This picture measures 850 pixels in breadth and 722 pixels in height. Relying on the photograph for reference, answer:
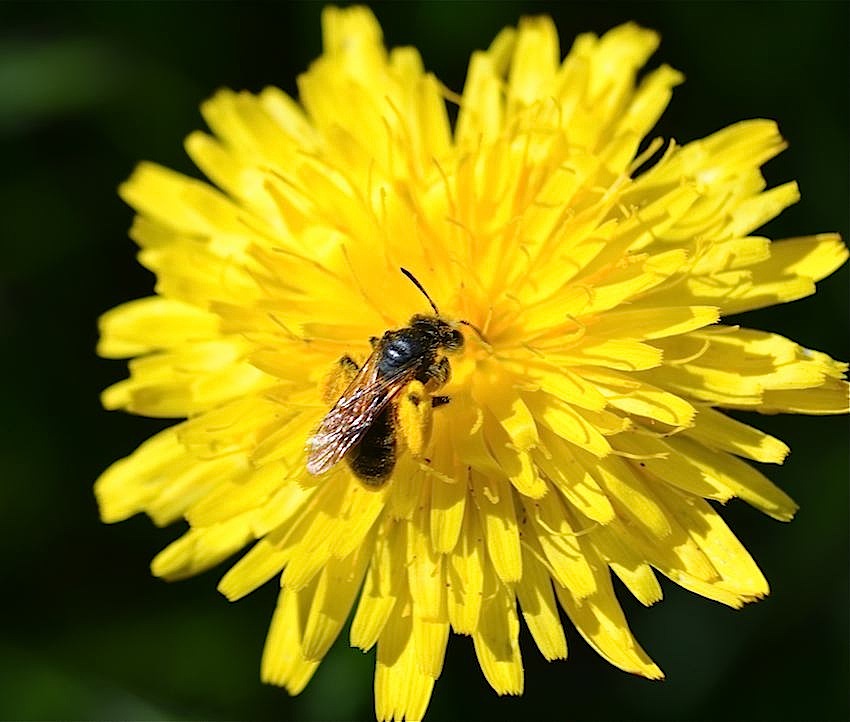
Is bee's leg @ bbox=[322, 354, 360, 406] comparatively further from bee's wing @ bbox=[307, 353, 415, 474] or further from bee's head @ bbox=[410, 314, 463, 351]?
bee's head @ bbox=[410, 314, 463, 351]

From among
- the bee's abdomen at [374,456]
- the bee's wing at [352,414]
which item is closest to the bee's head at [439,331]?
the bee's wing at [352,414]

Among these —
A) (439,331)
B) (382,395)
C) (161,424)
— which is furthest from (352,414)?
(161,424)

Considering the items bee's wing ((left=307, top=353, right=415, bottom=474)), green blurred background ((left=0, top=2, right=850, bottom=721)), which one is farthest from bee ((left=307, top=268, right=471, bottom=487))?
green blurred background ((left=0, top=2, right=850, bottom=721))

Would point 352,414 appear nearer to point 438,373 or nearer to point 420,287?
point 438,373

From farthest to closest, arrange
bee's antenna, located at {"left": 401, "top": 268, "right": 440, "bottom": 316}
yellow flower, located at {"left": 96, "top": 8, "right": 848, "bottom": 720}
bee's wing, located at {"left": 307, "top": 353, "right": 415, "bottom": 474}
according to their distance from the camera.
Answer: bee's antenna, located at {"left": 401, "top": 268, "right": 440, "bottom": 316}, yellow flower, located at {"left": 96, "top": 8, "right": 848, "bottom": 720}, bee's wing, located at {"left": 307, "top": 353, "right": 415, "bottom": 474}

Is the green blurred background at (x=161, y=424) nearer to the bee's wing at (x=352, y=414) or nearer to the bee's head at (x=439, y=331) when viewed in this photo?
the bee's wing at (x=352, y=414)

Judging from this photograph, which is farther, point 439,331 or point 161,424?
point 161,424

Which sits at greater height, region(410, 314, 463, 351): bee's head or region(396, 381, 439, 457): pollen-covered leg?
region(410, 314, 463, 351): bee's head
